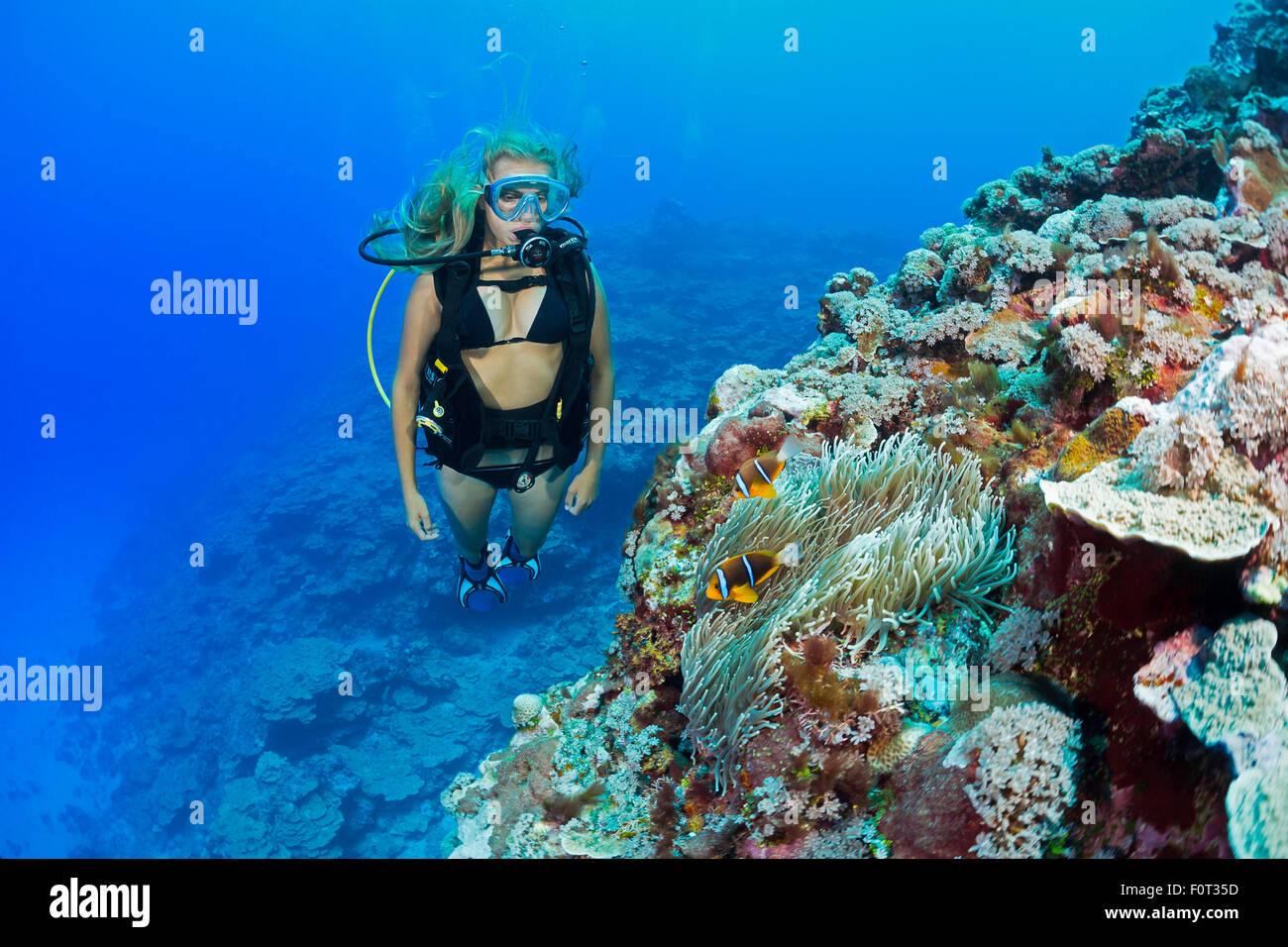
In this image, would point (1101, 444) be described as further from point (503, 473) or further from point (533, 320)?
point (503, 473)

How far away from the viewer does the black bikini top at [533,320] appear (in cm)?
342

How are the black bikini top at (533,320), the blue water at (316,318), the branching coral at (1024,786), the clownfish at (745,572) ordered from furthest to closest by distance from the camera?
the blue water at (316,318), the black bikini top at (533,320), the clownfish at (745,572), the branching coral at (1024,786)

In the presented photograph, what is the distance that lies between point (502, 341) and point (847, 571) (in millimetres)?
2349

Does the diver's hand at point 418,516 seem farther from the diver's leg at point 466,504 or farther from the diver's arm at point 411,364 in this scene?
the diver's leg at point 466,504

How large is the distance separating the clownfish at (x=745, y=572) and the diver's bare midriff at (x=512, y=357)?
1.97m

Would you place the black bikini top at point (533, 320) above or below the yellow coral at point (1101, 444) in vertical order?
above

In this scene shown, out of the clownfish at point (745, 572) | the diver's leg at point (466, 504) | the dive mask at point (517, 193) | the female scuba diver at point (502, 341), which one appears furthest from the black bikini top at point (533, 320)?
the clownfish at point (745, 572)

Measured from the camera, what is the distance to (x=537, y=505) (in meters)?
4.66

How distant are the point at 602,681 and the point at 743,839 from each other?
5.04 ft

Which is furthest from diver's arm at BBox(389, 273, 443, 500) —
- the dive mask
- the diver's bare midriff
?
the dive mask

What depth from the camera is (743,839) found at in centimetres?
223

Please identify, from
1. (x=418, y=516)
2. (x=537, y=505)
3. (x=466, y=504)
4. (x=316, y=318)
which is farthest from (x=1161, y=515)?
(x=316, y=318)

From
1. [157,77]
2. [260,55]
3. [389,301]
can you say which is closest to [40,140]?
[157,77]

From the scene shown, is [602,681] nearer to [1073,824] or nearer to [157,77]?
[1073,824]
